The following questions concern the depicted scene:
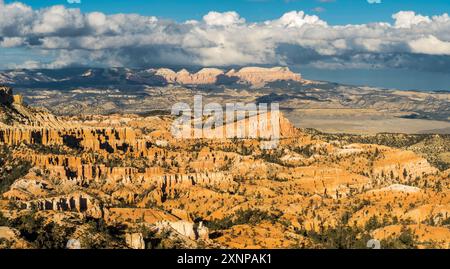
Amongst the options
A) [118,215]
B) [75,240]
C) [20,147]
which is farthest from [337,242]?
[20,147]

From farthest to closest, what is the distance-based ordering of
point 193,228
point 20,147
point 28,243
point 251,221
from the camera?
1. point 20,147
2. point 251,221
3. point 193,228
4. point 28,243

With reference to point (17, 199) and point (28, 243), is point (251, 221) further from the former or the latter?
point (28, 243)

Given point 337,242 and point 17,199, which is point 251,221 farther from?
point 17,199
